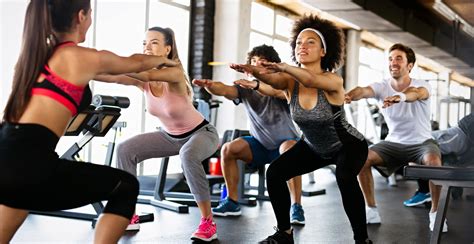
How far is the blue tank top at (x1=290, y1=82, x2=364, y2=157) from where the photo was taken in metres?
3.17

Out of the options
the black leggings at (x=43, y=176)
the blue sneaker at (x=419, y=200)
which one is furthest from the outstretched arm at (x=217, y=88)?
the blue sneaker at (x=419, y=200)

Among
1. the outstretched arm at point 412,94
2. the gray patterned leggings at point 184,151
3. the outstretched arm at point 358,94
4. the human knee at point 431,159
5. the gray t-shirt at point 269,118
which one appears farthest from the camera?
the gray t-shirt at point 269,118

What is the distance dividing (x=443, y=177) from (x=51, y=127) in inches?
68.6

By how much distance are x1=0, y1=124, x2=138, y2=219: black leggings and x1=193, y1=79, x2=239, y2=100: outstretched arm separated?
4.65 feet

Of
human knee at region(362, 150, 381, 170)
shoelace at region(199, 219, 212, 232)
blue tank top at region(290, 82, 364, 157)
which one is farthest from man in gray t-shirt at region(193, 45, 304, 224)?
blue tank top at region(290, 82, 364, 157)

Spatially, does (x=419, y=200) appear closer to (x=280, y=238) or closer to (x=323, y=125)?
(x=280, y=238)

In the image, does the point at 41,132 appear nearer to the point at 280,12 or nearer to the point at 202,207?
the point at 202,207

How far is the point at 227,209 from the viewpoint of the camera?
4.52 m

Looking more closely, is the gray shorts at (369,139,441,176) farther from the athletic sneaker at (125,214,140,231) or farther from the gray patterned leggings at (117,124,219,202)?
the athletic sneaker at (125,214,140,231)

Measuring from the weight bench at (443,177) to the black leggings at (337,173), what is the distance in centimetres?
34

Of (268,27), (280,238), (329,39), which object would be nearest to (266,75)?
(329,39)

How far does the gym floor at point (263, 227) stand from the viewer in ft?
11.7

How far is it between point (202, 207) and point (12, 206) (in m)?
1.62

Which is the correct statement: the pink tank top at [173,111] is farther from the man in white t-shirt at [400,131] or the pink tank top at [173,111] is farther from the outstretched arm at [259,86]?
the man in white t-shirt at [400,131]
